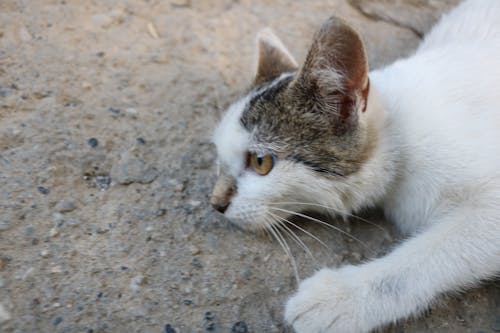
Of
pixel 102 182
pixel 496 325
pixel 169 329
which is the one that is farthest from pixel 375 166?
pixel 102 182

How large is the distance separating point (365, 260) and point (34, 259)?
1.13 metres

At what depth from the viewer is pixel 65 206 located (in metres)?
1.84

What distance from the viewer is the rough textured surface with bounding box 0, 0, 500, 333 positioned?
5.22ft

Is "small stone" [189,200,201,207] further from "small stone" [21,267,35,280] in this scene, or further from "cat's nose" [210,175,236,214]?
"small stone" [21,267,35,280]

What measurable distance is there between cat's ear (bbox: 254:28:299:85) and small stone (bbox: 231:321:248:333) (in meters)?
0.94

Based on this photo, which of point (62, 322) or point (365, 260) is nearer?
point (62, 322)

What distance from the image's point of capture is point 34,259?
1654 millimetres

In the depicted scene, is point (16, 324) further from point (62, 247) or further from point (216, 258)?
point (216, 258)

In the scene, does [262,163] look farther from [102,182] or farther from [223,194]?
[102,182]

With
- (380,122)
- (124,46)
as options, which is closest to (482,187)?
(380,122)

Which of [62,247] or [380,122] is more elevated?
[380,122]

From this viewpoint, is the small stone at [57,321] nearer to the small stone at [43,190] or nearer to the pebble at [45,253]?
the pebble at [45,253]

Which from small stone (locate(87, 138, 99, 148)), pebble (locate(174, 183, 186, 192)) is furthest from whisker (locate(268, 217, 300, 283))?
small stone (locate(87, 138, 99, 148))

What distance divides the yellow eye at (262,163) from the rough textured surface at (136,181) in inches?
10.8
